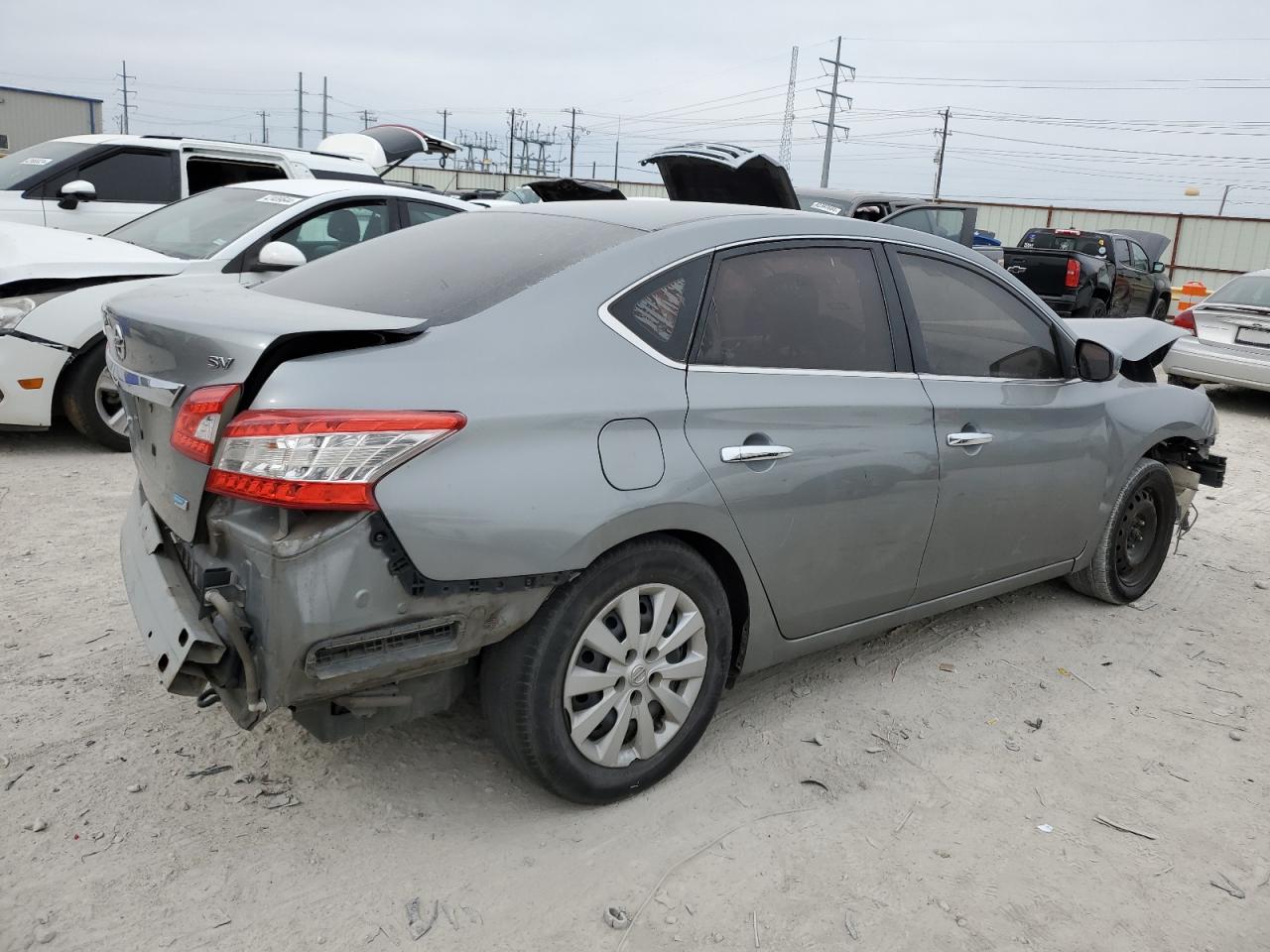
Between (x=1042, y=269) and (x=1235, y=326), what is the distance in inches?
216

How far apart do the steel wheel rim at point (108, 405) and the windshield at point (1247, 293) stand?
9739 millimetres

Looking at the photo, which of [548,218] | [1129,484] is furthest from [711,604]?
[1129,484]

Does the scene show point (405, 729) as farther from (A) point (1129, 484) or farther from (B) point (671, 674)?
(A) point (1129, 484)

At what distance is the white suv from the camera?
787cm

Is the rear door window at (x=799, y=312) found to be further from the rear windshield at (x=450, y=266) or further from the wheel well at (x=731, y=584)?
the wheel well at (x=731, y=584)

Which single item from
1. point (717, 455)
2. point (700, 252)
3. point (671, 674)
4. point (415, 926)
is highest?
point (700, 252)

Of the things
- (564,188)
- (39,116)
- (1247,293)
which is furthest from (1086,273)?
(39,116)

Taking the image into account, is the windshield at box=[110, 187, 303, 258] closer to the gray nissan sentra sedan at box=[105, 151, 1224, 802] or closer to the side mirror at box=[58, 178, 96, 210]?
the side mirror at box=[58, 178, 96, 210]

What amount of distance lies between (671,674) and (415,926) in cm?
92

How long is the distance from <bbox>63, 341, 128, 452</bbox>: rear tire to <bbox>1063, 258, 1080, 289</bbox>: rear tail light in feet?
42.8

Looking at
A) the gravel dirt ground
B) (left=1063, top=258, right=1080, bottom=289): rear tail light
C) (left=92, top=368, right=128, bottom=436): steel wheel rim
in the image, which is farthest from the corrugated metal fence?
the gravel dirt ground

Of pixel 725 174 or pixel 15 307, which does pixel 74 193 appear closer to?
pixel 15 307

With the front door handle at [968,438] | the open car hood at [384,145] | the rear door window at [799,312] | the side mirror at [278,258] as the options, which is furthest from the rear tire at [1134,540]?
the open car hood at [384,145]

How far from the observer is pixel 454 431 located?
95.5 inches
